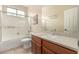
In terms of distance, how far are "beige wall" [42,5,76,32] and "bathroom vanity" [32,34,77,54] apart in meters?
0.13

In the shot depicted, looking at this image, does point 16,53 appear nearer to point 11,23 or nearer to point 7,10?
point 11,23

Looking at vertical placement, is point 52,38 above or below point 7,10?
below

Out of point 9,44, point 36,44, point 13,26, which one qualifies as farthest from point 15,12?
point 36,44

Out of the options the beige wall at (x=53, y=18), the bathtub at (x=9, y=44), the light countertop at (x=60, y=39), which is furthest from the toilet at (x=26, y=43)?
the beige wall at (x=53, y=18)

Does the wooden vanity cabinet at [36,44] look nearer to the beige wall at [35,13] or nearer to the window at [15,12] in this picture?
the beige wall at [35,13]

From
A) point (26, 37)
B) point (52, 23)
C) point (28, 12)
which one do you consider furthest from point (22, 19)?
point (52, 23)

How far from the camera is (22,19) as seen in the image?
1.00m

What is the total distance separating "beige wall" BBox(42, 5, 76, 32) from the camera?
98 centimetres

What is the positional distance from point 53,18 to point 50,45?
1.10 feet

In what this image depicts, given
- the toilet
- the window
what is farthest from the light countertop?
the window

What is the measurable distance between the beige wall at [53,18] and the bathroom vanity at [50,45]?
13cm
